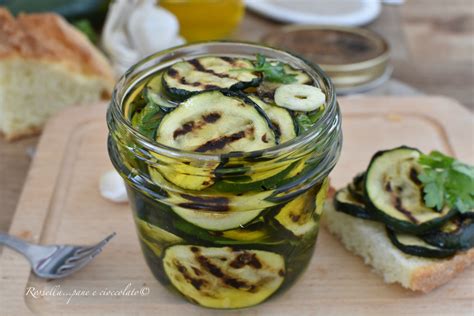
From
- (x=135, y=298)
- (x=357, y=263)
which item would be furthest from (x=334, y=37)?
(x=135, y=298)

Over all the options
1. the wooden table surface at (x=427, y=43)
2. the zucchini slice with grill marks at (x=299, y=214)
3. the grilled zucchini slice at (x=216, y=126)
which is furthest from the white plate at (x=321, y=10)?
the grilled zucchini slice at (x=216, y=126)

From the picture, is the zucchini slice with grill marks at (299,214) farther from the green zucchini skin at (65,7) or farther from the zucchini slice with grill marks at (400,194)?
the green zucchini skin at (65,7)

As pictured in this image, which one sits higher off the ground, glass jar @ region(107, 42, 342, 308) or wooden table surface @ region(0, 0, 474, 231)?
glass jar @ region(107, 42, 342, 308)

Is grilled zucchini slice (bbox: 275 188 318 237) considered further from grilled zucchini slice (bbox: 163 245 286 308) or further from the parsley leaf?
the parsley leaf

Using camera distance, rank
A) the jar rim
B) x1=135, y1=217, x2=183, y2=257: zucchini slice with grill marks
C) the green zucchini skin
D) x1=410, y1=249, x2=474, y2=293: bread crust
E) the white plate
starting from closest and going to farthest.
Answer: the jar rim, x1=135, y1=217, x2=183, y2=257: zucchini slice with grill marks, x1=410, y1=249, x2=474, y2=293: bread crust, the green zucchini skin, the white plate

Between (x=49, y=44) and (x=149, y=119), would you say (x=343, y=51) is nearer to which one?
(x=49, y=44)

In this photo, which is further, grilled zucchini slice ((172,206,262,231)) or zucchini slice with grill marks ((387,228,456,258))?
zucchini slice with grill marks ((387,228,456,258))

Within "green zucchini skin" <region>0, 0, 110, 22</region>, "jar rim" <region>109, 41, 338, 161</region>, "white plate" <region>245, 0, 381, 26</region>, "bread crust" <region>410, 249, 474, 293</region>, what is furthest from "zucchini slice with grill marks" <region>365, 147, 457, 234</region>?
"green zucchini skin" <region>0, 0, 110, 22</region>

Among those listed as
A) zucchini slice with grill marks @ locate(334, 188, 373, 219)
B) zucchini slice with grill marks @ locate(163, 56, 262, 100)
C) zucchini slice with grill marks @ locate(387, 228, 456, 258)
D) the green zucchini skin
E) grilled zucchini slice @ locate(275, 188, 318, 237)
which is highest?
zucchini slice with grill marks @ locate(163, 56, 262, 100)
